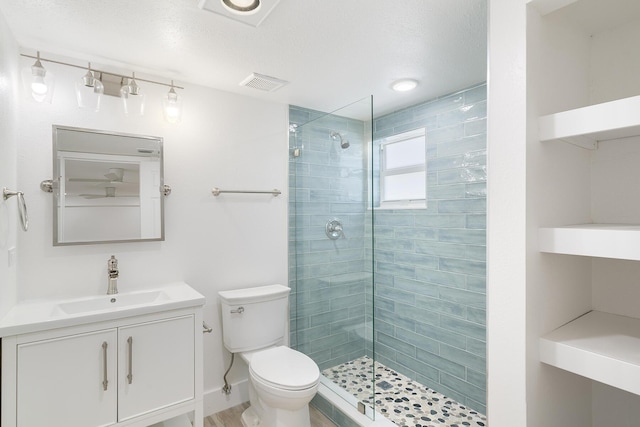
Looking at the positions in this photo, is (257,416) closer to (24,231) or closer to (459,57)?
(24,231)

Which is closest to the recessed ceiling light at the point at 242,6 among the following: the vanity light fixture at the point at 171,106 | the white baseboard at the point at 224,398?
the vanity light fixture at the point at 171,106

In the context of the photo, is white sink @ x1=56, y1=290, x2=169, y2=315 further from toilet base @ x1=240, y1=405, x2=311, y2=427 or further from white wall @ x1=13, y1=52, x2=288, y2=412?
toilet base @ x1=240, y1=405, x2=311, y2=427

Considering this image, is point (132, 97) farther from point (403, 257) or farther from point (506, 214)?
point (403, 257)

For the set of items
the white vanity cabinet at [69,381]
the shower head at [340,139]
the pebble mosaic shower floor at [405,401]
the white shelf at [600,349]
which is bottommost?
the pebble mosaic shower floor at [405,401]

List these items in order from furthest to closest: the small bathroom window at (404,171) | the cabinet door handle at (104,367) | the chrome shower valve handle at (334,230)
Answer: the small bathroom window at (404,171) → the chrome shower valve handle at (334,230) → the cabinet door handle at (104,367)

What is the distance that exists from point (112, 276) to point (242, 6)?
5.46 feet

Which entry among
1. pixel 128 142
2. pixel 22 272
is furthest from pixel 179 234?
pixel 22 272

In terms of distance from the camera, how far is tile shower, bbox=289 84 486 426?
2.31 m

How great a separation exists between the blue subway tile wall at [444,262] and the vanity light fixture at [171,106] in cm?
180

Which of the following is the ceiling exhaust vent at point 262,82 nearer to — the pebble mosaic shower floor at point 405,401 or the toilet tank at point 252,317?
the toilet tank at point 252,317

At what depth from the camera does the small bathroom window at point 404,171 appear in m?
2.76

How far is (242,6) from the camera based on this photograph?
4.79 ft

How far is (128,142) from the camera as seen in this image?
211 centimetres

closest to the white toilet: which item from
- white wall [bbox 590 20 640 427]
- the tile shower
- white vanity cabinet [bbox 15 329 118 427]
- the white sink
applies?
the tile shower
